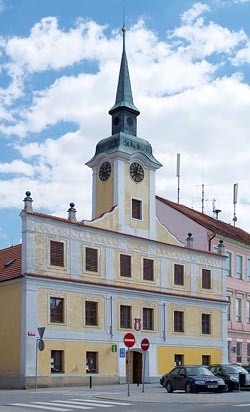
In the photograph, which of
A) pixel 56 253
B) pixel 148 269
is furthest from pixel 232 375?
pixel 148 269

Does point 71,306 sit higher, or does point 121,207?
point 121,207

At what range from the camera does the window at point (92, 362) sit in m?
41.6

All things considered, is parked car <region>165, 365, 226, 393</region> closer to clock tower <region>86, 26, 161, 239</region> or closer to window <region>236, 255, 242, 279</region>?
clock tower <region>86, 26, 161, 239</region>

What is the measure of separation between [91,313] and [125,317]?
2.98 m

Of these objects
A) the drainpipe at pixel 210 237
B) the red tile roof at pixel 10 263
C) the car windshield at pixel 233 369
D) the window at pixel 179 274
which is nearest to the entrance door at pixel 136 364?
the window at pixel 179 274

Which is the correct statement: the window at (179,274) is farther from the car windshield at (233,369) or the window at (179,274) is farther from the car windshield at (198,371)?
the car windshield at (198,371)

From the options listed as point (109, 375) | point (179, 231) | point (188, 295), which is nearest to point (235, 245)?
point (179, 231)

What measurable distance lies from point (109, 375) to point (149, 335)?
4248mm

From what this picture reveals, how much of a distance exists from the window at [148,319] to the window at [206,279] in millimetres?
5936

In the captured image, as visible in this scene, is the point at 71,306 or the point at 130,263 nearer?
the point at 71,306

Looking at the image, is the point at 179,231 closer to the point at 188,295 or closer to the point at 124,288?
the point at 188,295

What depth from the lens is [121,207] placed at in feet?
151

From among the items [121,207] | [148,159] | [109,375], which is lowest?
[109,375]

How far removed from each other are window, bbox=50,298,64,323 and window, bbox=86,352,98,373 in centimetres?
299
